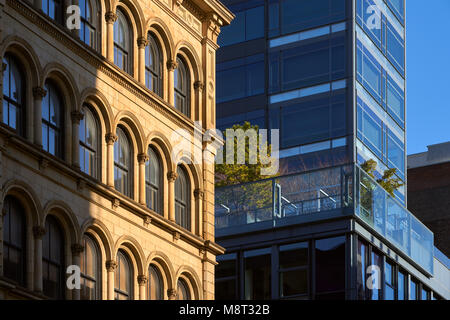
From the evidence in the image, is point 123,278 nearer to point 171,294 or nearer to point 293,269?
point 171,294

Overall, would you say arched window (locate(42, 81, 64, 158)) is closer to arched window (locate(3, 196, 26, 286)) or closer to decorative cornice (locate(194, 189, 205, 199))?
arched window (locate(3, 196, 26, 286))

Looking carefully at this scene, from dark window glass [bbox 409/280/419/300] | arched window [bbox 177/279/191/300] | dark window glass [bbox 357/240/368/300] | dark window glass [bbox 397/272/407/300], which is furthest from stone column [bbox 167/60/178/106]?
dark window glass [bbox 409/280/419/300]

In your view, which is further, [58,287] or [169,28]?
[169,28]

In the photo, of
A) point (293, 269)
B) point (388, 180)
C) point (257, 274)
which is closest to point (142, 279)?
point (293, 269)

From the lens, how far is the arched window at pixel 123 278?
43.8 metres

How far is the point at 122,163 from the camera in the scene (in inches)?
1783

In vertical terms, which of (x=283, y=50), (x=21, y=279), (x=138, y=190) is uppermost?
(x=283, y=50)

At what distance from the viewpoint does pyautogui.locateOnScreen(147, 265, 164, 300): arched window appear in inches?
1804

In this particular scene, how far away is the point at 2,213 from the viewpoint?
3806 cm

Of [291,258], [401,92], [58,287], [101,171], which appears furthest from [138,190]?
[401,92]

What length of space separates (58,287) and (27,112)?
4.93 m

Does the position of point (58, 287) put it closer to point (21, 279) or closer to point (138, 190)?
point (21, 279)

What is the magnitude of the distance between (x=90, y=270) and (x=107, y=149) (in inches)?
158

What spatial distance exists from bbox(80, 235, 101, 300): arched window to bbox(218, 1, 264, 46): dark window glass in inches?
1091
